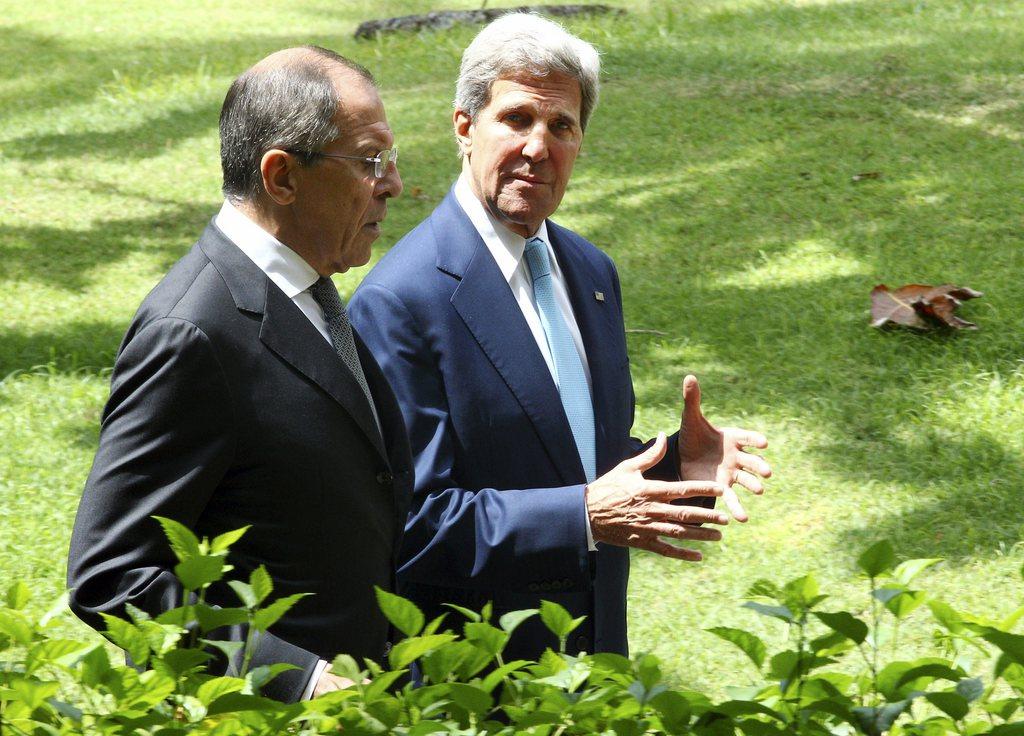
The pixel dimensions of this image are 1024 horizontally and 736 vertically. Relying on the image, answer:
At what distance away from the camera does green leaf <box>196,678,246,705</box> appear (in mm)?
1535

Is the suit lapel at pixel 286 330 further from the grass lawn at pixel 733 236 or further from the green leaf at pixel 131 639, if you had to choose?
the grass lawn at pixel 733 236

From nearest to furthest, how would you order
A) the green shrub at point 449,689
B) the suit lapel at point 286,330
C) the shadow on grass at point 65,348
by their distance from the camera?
the green shrub at point 449,689 < the suit lapel at point 286,330 < the shadow on grass at point 65,348

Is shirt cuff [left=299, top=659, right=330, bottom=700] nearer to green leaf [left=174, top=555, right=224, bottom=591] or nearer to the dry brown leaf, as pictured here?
green leaf [left=174, top=555, right=224, bottom=591]

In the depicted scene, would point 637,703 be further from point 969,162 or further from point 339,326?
point 969,162

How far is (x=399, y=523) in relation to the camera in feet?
7.88

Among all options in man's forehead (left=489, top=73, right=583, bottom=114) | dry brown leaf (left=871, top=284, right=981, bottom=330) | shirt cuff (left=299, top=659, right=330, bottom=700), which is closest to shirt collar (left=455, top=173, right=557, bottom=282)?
man's forehead (left=489, top=73, right=583, bottom=114)

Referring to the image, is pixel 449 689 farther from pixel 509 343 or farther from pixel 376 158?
pixel 509 343

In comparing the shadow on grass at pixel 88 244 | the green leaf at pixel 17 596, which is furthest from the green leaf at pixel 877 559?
the shadow on grass at pixel 88 244

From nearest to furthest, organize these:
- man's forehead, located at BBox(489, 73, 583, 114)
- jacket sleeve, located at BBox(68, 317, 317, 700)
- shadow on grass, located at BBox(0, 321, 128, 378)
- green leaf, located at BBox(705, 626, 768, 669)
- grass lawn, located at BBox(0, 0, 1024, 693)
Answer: green leaf, located at BBox(705, 626, 768, 669) < jacket sleeve, located at BBox(68, 317, 317, 700) < man's forehead, located at BBox(489, 73, 583, 114) < grass lawn, located at BBox(0, 0, 1024, 693) < shadow on grass, located at BBox(0, 321, 128, 378)

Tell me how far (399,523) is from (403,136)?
672 cm

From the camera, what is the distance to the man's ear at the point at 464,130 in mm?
3049

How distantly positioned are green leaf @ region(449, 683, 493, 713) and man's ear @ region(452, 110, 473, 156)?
1.75 metres

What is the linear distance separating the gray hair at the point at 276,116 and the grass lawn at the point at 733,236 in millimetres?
2496

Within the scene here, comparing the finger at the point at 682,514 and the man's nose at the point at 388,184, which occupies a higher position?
the man's nose at the point at 388,184
